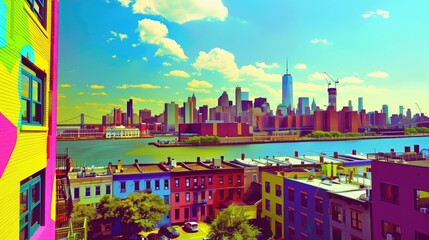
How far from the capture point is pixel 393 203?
45.2ft

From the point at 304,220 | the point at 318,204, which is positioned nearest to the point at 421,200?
the point at 318,204

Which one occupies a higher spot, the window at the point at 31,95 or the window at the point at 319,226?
the window at the point at 31,95

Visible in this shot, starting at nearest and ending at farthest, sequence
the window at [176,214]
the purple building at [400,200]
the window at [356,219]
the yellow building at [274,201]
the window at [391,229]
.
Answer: the purple building at [400,200] → the window at [391,229] → the window at [356,219] → the yellow building at [274,201] → the window at [176,214]

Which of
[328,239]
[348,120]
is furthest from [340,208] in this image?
[348,120]

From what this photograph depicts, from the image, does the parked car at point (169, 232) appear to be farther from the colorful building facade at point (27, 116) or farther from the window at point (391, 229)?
the colorful building facade at point (27, 116)

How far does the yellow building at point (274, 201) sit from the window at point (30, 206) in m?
20.8

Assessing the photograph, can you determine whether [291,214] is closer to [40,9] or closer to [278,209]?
[278,209]

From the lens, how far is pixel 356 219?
1652 centimetres

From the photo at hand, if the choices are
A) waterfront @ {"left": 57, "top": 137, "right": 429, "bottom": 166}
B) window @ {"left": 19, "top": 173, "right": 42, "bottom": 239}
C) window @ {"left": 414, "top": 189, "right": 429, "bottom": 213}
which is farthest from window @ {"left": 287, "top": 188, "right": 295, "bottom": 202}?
waterfront @ {"left": 57, "top": 137, "right": 429, "bottom": 166}

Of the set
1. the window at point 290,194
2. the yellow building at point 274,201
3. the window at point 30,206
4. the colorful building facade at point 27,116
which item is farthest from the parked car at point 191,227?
the window at point 30,206

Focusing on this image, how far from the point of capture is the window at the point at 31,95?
3.41m

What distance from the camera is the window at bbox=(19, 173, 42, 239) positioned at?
348cm

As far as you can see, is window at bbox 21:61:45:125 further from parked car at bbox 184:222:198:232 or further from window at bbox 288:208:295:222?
parked car at bbox 184:222:198:232

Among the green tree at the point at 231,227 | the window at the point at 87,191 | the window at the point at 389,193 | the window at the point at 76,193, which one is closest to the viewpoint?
the window at the point at 389,193
